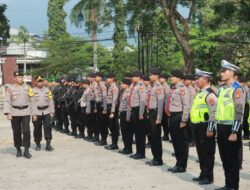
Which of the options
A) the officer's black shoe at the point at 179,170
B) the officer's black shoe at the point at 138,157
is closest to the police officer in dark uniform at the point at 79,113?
the officer's black shoe at the point at 138,157

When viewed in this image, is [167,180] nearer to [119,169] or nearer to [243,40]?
[119,169]

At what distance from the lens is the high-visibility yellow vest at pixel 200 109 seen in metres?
8.51

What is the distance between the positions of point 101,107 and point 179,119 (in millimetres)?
4756

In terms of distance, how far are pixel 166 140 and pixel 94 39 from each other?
28.2m

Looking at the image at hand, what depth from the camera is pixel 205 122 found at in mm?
8508

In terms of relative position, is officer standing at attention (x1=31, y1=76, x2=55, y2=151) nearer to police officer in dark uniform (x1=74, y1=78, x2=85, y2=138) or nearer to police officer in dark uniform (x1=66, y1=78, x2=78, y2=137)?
police officer in dark uniform (x1=74, y1=78, x2=85, y2=138)

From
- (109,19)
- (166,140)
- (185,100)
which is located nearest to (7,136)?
(166,140)

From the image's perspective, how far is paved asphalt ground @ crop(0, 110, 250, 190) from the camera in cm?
834

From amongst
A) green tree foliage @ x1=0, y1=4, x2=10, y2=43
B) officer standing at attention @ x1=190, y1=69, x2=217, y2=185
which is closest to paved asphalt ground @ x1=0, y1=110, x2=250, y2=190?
officer standing at attention @ x1=190, y1=69, x2=217, y2=185

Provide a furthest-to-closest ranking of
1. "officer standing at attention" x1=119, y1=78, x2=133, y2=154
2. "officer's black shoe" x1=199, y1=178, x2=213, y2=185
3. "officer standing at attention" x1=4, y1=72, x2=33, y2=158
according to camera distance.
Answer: "officer standing at attention" x1=119, y1=78, x2=133, y2=154
"officer standing at attention" x1=4, y1=72, x2=33, y2=158
"officer's black shoe" x1=199, y1=178, x2=213, y2=185

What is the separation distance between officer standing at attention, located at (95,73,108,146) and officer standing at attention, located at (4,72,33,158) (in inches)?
93.9

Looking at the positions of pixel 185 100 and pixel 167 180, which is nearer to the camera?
pixel 167 180

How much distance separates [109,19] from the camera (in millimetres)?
25922

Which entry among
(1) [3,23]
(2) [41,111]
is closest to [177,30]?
(1) [3,23]
